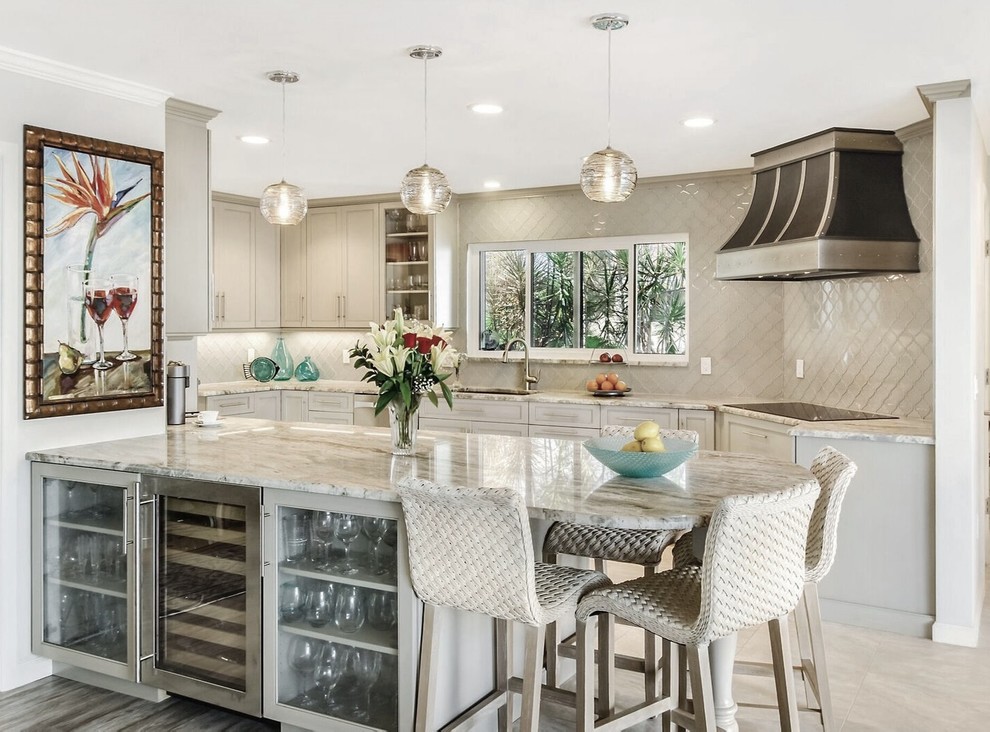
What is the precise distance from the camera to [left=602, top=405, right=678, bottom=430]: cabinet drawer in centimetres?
520

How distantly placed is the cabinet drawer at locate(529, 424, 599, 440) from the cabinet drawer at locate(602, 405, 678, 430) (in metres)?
0.12

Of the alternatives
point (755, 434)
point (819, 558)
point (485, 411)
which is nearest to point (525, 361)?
point (485, 411)

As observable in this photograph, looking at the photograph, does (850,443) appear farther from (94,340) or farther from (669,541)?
(94,340)

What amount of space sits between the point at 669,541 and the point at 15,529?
2.53m

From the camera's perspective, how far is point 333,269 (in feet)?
22.2

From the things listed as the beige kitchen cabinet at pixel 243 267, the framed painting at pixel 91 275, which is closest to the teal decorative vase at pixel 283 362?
the beige kitchen cabinet at pixel 243 267

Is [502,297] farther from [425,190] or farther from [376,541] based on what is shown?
[376,541]

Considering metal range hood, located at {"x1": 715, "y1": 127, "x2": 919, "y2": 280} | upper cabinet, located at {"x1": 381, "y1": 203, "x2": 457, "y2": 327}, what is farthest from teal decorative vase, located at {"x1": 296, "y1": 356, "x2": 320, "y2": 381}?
metal range hood, located at {"x1": 715, "y1": 127, "x2": 919, "y2": 280}

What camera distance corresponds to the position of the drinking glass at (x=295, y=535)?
269cm

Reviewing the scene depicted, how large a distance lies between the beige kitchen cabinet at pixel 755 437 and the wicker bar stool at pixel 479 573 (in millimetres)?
2162

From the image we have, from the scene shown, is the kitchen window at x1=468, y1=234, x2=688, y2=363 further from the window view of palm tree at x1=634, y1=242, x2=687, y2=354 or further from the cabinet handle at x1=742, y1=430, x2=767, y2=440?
the cabinet handle at x1=742, y1=430, x2=767, y2=440

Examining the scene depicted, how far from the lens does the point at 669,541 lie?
289 centimetres

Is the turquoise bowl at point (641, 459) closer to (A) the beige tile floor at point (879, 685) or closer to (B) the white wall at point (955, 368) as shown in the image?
(A) the beige tile floor at point (879, 685)

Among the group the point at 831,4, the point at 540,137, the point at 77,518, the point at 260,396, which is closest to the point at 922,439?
the point at 831,4
